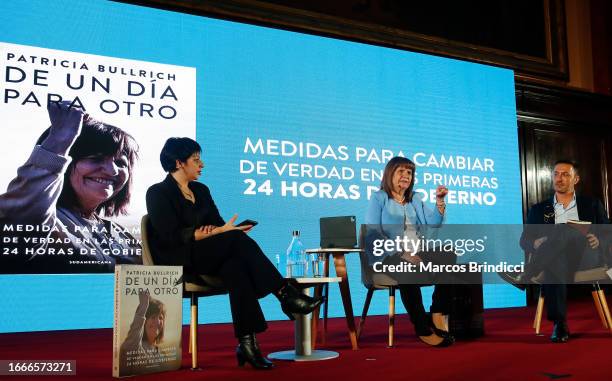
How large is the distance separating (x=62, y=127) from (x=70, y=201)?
20.2 inches

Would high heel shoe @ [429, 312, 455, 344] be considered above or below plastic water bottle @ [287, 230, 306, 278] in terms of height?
below

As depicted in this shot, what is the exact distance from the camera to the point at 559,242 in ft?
11.6

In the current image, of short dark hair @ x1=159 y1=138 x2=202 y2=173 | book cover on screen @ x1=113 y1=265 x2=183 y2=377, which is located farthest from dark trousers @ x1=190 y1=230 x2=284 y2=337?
short dark hair @ x1=159 y1=138 x2=202 y2=173

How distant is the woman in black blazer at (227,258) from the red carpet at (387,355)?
21 cm

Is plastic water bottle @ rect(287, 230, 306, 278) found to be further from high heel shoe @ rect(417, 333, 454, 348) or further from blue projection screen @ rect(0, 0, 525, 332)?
blue projection screen @ rect(0, 0, 525, 332)

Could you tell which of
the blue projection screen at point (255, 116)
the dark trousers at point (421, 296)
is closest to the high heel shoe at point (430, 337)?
the dark trousers at point (421, 296)

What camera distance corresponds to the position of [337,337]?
3.91 meters

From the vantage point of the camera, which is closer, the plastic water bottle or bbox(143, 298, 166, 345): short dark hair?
bbox(143, 298, 166, 345): short dark hair

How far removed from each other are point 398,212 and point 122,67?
2.33 metres

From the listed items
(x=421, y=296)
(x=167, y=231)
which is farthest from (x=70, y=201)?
(x=421, y=296)

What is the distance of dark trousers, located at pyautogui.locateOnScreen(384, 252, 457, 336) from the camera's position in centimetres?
→ 331

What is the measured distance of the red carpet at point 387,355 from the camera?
2.40m

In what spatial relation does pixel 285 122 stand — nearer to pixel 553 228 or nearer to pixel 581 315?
pixel 553 228

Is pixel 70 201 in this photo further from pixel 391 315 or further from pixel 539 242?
pixel 539 242
